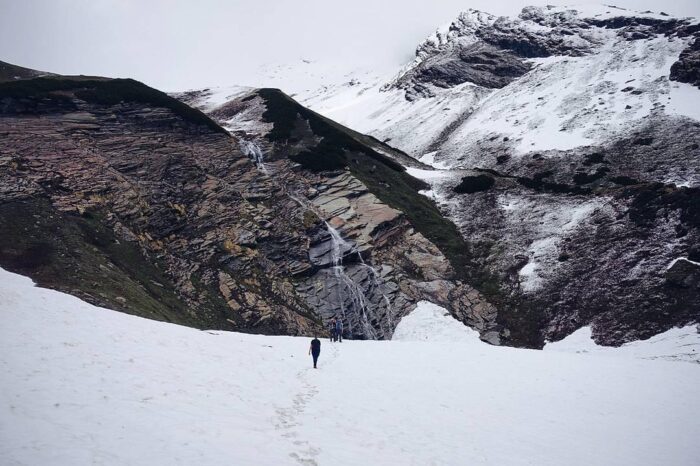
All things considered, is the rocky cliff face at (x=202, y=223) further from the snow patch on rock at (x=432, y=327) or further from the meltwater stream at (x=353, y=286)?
the snow patch on rock at (x=432, y=327)

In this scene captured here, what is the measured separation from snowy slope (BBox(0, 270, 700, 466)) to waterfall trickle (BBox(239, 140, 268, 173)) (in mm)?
24337

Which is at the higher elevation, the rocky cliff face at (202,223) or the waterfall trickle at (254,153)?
the waterfall trickle at (254,153)

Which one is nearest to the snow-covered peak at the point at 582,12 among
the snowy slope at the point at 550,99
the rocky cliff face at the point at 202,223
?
the snowy slope at the point at 550,99

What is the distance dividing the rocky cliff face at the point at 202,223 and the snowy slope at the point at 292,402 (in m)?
6.71

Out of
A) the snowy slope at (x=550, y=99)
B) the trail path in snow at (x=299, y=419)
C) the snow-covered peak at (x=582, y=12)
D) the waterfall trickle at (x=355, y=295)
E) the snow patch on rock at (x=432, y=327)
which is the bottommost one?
the snow patch on rock at (x=432, y=327)

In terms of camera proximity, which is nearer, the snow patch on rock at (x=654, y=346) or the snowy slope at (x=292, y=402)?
the snowy slope at (x=292, y=402)

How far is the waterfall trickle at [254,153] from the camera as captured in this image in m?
42.0

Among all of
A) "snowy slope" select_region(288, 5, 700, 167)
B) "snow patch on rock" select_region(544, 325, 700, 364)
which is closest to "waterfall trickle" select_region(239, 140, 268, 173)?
"snow patch on rock" select_region(544, 325, 700, 364)

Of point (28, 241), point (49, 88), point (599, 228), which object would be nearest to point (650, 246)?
point (599, 228)

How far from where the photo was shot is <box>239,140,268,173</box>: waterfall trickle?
4200 centimetres

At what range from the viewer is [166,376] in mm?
12836

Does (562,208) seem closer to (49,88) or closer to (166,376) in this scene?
(166,376)

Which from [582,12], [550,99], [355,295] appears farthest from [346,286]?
[582,12]

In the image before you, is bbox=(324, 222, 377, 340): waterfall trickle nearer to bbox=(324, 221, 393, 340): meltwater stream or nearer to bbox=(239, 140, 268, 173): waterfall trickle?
bbox=(324, 221, 393, 340): meltwater stream
